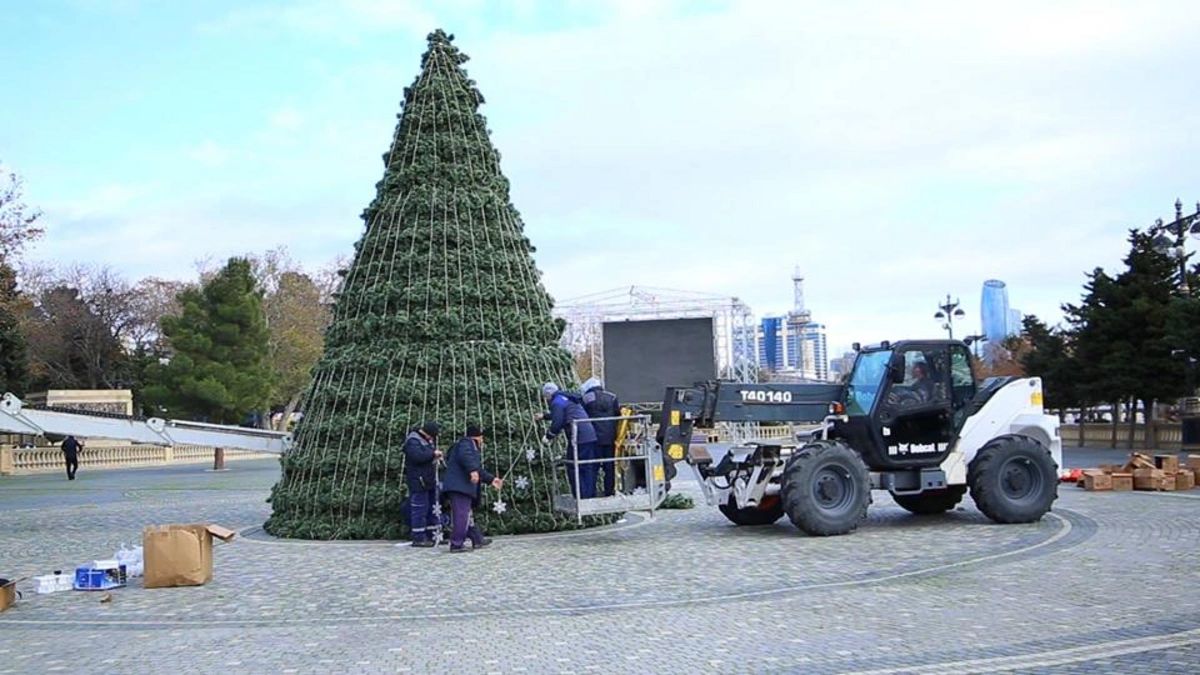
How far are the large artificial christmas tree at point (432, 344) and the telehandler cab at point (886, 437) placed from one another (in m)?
2.13

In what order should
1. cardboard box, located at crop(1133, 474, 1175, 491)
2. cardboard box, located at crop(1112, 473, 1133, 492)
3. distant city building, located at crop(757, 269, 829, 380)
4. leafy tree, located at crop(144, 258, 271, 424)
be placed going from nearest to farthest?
cardboard box, located at crop(1133, 474, 1175, 491)
cardboard box, located at crop(1112, 473, 1133, 492)
leafy tree, located at crop(144, 258, 271, 424)
distant city building, located at crop(757, 269, 829, 380)

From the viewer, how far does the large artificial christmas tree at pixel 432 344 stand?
1529cm

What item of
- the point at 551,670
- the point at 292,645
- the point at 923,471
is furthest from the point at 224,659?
the point at 923,471

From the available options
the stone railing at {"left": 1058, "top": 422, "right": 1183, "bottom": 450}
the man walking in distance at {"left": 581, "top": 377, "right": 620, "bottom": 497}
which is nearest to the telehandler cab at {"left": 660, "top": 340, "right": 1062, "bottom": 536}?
the man walking in distance at {"left": 581, "top": 377, "right": 620, "bottom": 497}

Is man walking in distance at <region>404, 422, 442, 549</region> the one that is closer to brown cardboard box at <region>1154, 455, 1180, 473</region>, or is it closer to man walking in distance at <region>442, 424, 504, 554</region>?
man walking in distance at <region>442, 424, 504, 554</region>

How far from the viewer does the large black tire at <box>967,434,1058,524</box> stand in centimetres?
1500

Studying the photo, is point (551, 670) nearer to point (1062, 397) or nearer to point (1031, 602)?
point (1031, 602)

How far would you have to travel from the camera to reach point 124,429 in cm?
1769

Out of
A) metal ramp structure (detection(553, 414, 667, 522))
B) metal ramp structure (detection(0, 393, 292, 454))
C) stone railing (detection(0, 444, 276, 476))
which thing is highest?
metal ramp structure (detection(0, 393, 292, 454))

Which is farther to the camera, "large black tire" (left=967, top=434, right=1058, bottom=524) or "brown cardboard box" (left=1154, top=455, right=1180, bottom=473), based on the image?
"brown cardboard box" (left=1154, top=455, right=1180, bottom=473)

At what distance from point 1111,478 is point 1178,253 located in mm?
11539

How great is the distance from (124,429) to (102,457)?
3714 cm

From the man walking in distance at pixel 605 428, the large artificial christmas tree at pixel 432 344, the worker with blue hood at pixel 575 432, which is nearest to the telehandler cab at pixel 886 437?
the man walking in distance at pixel 605 428

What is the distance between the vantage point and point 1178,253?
29016 mm
